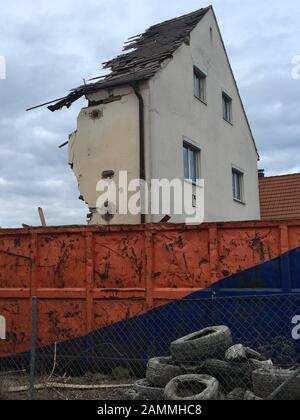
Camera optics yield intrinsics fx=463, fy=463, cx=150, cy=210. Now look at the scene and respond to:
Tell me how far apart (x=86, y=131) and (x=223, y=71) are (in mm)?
6984

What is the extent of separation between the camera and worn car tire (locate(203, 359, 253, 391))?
4.64m

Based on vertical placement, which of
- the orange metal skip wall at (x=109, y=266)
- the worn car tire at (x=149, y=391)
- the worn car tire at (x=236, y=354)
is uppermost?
the orange metal skip wall at (x=109, y=266)

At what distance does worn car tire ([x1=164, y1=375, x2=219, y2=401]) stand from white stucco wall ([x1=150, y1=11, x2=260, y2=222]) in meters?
6.67

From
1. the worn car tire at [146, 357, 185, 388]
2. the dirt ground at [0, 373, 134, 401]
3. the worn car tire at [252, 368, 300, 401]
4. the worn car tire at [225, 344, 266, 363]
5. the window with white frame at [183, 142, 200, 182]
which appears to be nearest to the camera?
the worn car tire at [252, 368, 300, 401]

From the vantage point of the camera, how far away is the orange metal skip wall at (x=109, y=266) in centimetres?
612

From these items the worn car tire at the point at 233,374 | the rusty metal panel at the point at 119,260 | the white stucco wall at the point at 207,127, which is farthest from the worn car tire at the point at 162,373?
the white stucco wall at the point at 207,127

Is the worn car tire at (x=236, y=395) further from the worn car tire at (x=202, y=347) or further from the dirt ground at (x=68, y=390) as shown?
the dirt ground at (x=68, y=390)

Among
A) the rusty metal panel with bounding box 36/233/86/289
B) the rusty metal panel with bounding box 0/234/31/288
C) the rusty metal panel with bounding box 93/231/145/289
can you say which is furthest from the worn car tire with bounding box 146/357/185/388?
the rusty metal panel with bounding box 0/234/31/288

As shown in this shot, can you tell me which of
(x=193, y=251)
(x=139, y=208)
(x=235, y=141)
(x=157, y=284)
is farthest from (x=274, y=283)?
(x=235, y=141)

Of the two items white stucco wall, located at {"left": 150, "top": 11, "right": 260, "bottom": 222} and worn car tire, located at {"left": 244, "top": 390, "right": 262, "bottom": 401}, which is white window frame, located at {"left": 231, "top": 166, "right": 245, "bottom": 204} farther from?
worn car tire, located at {"left": 244, "top": 390, "right": 262, "bottom": 401}

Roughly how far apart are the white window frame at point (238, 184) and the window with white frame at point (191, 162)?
10.5 ft

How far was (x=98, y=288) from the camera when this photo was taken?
652cm

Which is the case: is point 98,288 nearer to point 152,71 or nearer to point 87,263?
point 87,263

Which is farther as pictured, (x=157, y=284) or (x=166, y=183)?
(x=166, y=183)
